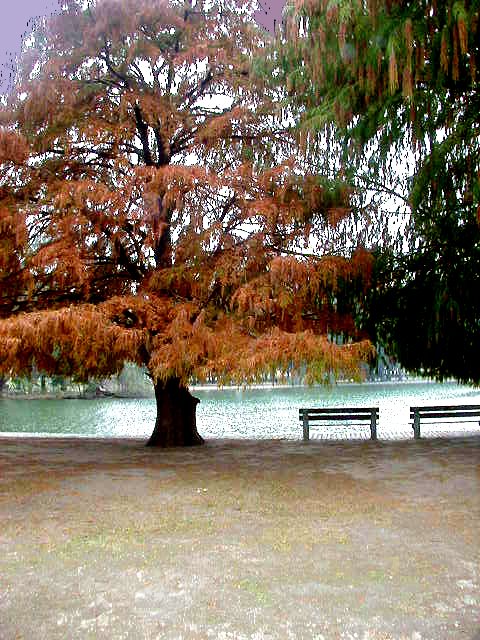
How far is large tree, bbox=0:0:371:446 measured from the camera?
8.09 meters

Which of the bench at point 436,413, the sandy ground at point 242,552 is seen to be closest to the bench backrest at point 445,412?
the bench at point 436,413

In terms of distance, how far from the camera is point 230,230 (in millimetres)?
9477

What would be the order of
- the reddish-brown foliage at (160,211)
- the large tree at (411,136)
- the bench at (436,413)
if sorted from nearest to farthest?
1. the large tree at (411,136)
2. the reddish-brown foliage at (160,211)
3. the bench at (436,413)

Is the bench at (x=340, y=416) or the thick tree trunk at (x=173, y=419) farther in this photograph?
the bench at (x=340, y=416)

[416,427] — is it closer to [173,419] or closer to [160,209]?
[173,419]

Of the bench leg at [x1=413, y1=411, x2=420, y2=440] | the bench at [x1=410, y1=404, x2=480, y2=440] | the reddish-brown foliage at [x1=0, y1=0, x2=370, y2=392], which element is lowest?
the bench leg at [x1=413, y1=411, x2=420, y2=440]

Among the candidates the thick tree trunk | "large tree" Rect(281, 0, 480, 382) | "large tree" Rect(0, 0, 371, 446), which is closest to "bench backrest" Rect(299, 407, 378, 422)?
"large tree" Rect(281, 0, 480, 382)

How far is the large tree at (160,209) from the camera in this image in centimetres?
809

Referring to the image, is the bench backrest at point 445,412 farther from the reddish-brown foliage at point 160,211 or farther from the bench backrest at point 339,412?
the reddish-brown foliage at point 160,211

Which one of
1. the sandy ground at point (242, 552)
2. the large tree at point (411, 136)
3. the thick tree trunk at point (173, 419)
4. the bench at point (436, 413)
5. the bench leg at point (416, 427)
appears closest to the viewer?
the sandy ground at point (242, 552)

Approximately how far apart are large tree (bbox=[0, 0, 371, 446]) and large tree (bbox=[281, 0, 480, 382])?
97 centimetres

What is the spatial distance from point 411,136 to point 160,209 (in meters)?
3.93

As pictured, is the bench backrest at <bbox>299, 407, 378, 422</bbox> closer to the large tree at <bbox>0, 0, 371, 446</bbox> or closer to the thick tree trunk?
the thick tree trunk

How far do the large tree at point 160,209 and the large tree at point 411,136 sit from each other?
0.97m
